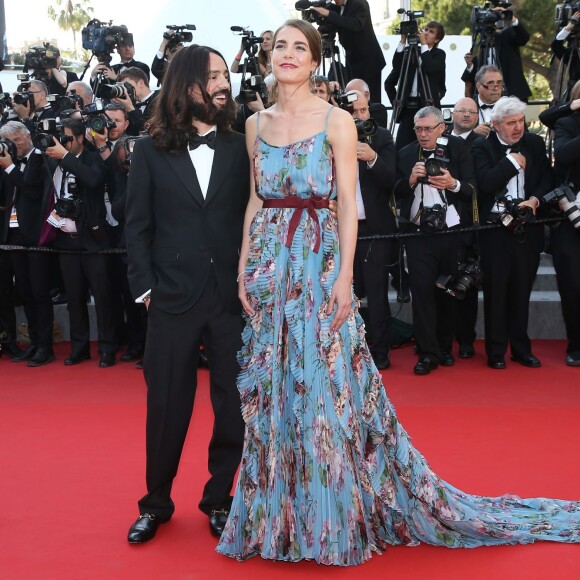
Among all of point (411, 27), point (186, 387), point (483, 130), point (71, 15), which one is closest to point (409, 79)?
point (411, 27)

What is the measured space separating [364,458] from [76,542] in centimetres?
108

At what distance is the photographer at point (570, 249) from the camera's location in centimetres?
634

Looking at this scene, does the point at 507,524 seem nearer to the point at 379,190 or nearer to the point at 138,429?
the point at 138,429

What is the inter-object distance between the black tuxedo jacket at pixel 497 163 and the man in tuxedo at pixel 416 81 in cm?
181

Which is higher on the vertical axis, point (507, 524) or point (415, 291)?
point (415, 291)

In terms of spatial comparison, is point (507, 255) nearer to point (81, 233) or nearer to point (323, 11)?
point (323, 11)

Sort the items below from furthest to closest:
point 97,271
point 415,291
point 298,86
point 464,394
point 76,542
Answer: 1. point 97,271
2. point 415,291
3. point 464,394
4. point 76,542
5. point 298,86

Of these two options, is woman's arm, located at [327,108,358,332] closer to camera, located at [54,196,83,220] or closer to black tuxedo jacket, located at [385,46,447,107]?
camera, located at [54,196,83,220]

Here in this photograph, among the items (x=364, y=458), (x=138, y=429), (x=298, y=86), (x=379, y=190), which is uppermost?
(x=298, y=86)

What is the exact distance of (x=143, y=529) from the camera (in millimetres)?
3490

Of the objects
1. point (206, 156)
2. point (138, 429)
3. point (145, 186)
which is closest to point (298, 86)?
point (206, 156)

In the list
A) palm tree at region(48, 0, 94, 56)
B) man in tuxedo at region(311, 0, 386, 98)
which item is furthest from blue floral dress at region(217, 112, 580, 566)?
palm tree at region(48, 0, 94, 56)

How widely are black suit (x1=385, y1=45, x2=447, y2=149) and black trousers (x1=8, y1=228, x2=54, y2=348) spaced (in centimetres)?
314

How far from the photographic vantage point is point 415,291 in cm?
627
